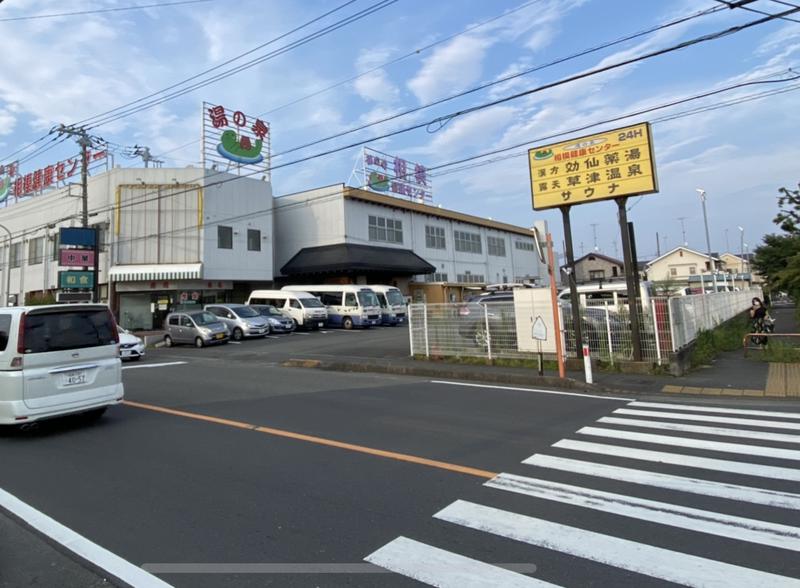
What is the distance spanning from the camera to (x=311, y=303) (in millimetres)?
27281

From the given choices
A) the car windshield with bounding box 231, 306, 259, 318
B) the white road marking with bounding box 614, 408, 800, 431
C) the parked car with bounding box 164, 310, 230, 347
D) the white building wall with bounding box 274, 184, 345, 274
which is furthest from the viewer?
the white building wall with bounding box 274, 184, 345, 274

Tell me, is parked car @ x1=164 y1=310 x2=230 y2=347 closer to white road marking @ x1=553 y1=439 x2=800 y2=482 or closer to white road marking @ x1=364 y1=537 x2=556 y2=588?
white road marking @ x1=553 y1=439 x2=800 y2=482

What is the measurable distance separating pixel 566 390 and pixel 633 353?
2557 mm

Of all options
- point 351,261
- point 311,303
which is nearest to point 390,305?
point 311,303

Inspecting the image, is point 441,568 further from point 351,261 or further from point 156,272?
point 156,272

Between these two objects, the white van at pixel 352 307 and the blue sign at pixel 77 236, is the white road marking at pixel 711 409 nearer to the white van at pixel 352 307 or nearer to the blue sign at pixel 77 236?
the white van at pixel 352 307

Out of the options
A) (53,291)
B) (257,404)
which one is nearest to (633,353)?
(257,404)

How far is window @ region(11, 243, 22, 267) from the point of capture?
132 ft

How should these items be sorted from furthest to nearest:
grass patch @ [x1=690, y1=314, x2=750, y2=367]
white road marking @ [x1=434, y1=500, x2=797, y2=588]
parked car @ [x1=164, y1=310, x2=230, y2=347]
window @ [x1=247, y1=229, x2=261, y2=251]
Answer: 1. window @ [x1=247, y1=229, x2=261, y2=251]
2. parked car @ [x1=164, y1=310, x2=230, y2=347]
3. grass patch @ [x1=690, y1=314, x2=750, y2=367]
4. white road marking @ [x1=434, y1=500, x2=797, y2=588]

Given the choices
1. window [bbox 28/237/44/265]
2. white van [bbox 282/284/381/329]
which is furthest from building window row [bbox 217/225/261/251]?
window [bbox 28/237/44/265]

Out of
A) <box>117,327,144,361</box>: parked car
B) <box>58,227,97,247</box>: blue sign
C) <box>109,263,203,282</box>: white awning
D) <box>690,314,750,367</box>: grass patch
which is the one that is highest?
<box>58,227,97,247</box>: blue sign

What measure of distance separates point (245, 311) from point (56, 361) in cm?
1810

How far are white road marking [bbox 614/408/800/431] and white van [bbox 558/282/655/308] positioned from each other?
4.59 meters

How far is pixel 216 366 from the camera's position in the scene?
1479 centimetres
